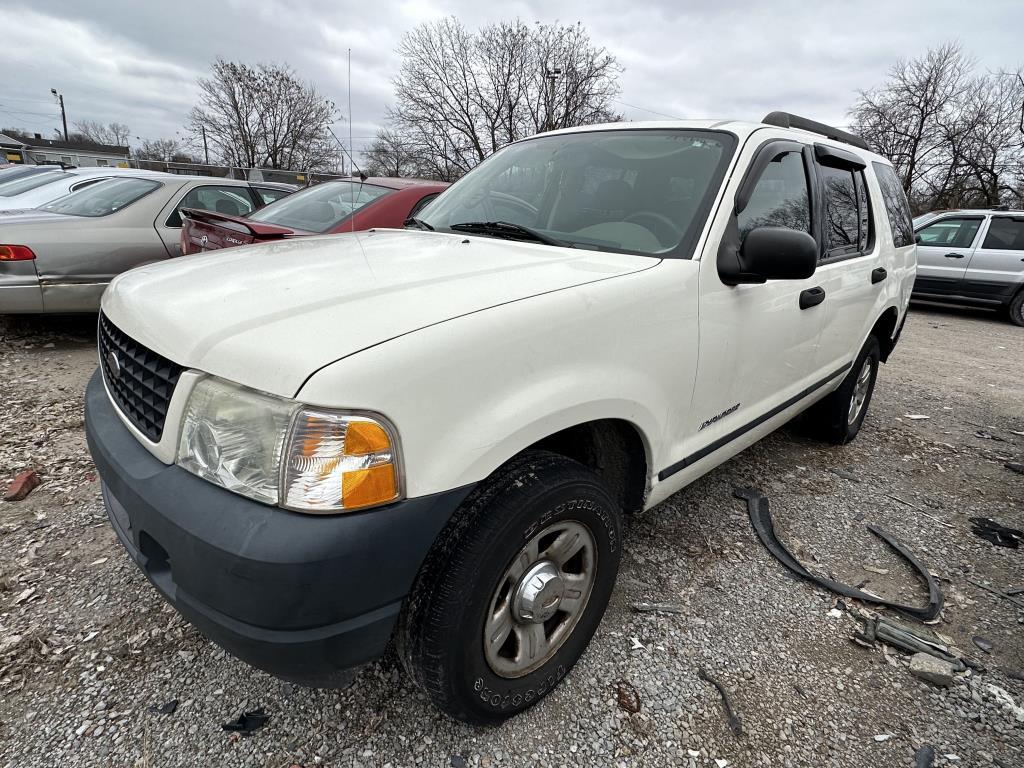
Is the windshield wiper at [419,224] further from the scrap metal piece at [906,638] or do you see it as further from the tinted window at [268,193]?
the tinted window at [268,193]

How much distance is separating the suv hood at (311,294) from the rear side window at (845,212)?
1598mm

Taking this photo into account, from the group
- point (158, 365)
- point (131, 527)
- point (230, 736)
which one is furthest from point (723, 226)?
point (230, 736)

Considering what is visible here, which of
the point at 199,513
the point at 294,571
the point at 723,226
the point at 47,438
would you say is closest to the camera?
the point at 294,571

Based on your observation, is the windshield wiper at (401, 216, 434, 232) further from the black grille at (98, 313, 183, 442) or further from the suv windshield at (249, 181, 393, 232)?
the suv windshield at (249, 181, 393, 232)

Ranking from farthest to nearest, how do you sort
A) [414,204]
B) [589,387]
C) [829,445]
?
[414,204], [829,445], [589,387]

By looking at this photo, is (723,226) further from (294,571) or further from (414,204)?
(414,204)

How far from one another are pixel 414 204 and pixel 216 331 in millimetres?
3557

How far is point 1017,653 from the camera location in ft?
7.23

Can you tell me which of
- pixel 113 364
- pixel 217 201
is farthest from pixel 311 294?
pixel 217 201

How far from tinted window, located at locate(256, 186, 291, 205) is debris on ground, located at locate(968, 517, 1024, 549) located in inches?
263

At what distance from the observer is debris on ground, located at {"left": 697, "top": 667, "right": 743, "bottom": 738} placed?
71.7 inches

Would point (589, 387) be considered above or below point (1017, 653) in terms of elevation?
above

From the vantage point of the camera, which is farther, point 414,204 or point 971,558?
point 414,204

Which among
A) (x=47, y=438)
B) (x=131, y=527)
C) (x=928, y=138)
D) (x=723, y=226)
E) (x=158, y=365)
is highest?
(x=928, y=138)
